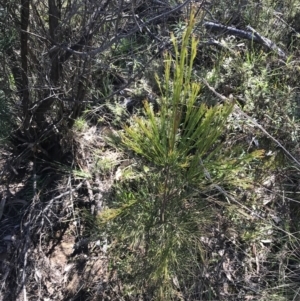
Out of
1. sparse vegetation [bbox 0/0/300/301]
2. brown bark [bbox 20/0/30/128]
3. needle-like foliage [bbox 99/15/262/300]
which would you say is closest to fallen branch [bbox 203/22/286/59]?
sparse vegetation [bbox 0/0/300/301]

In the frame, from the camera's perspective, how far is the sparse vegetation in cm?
179

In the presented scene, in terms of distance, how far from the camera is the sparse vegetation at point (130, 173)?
5.88ft

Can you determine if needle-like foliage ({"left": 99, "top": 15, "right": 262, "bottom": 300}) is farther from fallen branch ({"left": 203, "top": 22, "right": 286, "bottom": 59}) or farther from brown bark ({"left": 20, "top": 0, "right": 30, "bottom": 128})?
fallen branch ({"left": 203, "top": 22, "right": 286, "bottom": 59})

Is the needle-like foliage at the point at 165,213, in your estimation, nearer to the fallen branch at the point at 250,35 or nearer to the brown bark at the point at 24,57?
the brown bark at the point at 24,57

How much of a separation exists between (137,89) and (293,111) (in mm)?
808

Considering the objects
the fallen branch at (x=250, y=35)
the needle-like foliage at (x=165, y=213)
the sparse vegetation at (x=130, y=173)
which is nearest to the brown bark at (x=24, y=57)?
the sparse vegetation at (x=130, y=173)

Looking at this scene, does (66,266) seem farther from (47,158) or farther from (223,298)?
(223,298)

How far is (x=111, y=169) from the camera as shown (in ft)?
7.75

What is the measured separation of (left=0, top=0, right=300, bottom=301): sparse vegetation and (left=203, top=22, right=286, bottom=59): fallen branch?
2 cm

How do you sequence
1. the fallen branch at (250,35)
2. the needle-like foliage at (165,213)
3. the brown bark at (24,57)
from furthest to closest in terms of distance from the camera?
1. the fallen branch at (250,35)
2. the brown bark at (24,57)
3. the needle-like foliage at (165,213)

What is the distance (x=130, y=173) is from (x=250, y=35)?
1.14m

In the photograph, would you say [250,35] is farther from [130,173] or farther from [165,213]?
[165,213]

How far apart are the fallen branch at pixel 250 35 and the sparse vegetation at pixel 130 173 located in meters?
0.02

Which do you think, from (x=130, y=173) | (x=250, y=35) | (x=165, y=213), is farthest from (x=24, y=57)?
(x=250, y=35)
